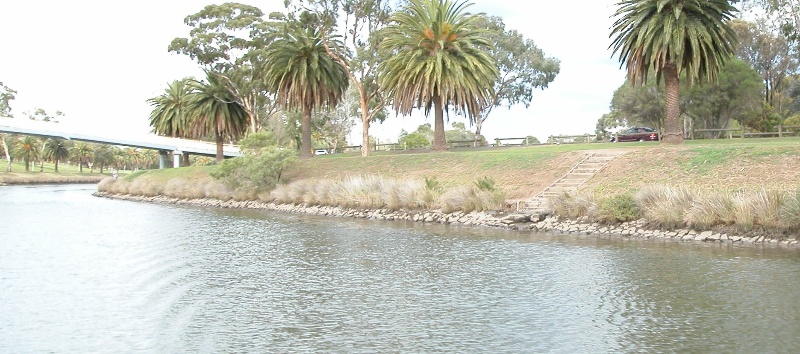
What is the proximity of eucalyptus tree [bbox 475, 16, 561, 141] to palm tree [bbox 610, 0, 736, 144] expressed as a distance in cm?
2935

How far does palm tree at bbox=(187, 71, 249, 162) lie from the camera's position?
219ft

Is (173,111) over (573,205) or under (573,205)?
over

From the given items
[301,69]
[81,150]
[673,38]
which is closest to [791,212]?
[673,38]

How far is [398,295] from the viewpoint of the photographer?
15414mm

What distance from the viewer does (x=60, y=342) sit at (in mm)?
11992

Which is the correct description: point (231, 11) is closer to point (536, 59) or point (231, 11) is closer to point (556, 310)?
point (536, 59)

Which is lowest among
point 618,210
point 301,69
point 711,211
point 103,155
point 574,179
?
point 618,210

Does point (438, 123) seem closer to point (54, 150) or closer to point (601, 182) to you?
point (601, 182)

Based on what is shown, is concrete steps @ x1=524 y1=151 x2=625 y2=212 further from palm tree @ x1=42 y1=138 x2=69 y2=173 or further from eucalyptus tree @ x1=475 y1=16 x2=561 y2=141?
palm tree @ x1=42 y1=138 x2=69 y2=173

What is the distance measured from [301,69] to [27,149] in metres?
82.0

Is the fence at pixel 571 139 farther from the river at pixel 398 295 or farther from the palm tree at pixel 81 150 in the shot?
the palm tree at pixel 81 150

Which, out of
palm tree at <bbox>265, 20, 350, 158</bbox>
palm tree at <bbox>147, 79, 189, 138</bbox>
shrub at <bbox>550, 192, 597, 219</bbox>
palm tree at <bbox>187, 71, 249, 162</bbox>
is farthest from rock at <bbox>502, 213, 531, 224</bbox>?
palm tree at <bbox>147, 79, 189, 138</bbox>

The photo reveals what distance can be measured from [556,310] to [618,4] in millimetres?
30347

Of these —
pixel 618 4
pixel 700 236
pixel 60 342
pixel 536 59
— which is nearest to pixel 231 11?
pixel 536 59
